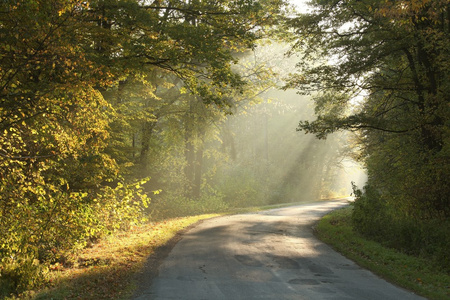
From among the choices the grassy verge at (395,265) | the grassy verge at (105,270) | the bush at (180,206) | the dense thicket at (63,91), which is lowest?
the grassy verge at (395,265)

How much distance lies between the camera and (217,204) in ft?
99.5

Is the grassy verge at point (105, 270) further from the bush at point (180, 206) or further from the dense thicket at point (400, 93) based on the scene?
the bush at point (180, 206)

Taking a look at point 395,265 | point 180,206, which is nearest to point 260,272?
point 395,265

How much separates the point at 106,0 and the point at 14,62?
3809 millimetres

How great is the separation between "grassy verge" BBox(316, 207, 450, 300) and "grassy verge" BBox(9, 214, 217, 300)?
6.32 m

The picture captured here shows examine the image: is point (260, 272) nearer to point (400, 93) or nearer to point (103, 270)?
point (103, 270)

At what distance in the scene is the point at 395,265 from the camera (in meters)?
11.0

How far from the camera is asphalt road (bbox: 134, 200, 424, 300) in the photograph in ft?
27.1

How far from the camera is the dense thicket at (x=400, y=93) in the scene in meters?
12.9

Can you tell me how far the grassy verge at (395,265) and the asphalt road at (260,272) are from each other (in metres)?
0.37

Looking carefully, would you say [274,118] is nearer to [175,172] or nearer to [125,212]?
[175,172]

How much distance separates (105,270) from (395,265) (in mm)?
7783

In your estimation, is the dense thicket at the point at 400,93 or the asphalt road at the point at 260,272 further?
the dense thicket at the point at 400,93

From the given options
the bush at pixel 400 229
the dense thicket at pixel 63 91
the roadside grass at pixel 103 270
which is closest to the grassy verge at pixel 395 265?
the bush at pixel 400 229
